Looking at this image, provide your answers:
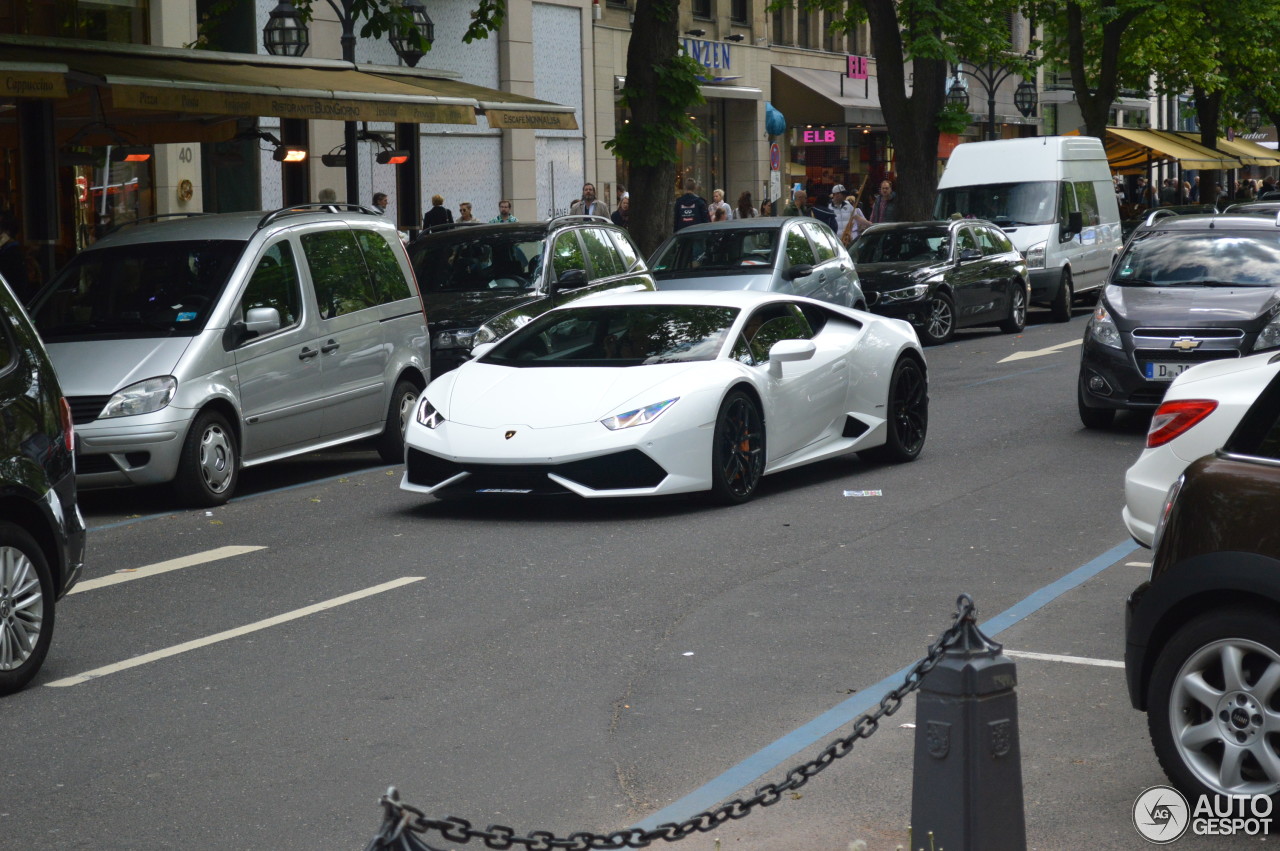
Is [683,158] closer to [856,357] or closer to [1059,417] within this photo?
[1059,417]

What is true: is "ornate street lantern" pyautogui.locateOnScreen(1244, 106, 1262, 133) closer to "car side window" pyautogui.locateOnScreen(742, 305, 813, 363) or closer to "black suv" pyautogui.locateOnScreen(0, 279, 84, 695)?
"car side window" pyautogui.locateOnScreen(742, 305, 813, 363)

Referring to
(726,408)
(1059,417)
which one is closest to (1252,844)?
(726,408)

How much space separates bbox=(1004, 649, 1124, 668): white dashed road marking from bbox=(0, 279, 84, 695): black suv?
3728mm

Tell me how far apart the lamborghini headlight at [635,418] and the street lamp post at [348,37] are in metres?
10.9

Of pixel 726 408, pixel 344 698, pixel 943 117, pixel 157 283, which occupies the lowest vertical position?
pixel 344 698

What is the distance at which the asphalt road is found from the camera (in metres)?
5.22

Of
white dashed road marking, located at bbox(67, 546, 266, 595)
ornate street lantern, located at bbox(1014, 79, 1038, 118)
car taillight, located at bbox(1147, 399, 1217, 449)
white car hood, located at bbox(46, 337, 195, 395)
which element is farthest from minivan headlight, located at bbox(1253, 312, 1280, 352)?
ornate street lantern, located at bbox(1014, 79, 1038, 118)

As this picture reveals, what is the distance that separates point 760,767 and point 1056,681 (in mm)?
1528

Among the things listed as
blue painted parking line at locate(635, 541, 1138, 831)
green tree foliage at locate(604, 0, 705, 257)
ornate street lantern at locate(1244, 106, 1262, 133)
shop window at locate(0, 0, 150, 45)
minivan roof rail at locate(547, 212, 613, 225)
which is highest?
ornate street lantern at locate(1244, 106, 1262, 133)

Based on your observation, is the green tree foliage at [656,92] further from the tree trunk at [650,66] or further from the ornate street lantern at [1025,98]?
the ornate street lantern at [1025,98]

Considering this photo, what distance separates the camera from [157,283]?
1196cm

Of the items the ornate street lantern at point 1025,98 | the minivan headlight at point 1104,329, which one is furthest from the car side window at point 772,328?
the ornate street lantern at point 1025,98

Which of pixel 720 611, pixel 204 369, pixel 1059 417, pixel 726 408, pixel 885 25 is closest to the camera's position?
pixel 720 611

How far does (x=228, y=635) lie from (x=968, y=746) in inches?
167
